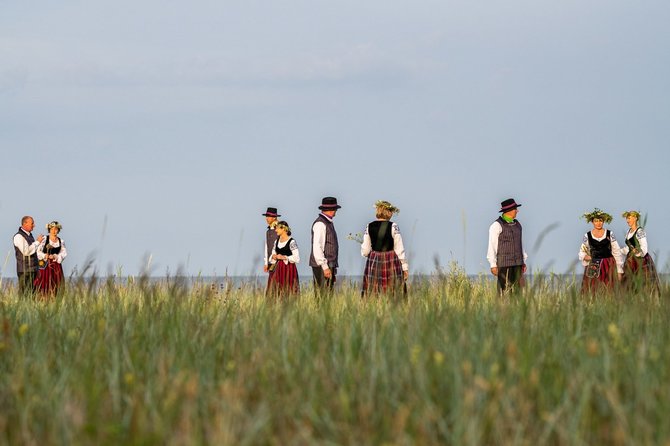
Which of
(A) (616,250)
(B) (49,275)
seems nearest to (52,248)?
(B) (49,275)

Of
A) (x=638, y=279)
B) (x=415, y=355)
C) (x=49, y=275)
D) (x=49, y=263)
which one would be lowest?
(x=415, y=355)

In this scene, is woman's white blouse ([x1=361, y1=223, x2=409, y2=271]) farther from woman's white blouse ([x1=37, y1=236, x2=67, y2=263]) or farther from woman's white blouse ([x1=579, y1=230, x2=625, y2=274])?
woman's white blouse ([x1=37, y1=236, x2=67, y2=263])

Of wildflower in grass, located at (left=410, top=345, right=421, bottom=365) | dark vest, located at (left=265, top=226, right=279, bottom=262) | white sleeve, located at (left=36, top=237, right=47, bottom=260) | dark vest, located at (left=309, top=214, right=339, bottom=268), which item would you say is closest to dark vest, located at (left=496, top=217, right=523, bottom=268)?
dark vest, located at (left=309, top=214, right=339, bottom=268)

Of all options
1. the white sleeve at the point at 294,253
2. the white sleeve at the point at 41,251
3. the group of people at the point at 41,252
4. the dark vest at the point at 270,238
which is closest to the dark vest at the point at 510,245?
the white sleeve at the point at 294,253

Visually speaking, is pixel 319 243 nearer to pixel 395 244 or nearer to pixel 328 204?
pixel 328 204

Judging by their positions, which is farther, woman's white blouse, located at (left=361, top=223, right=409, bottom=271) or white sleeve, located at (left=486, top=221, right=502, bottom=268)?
white sleeve, located at (left=486, top=221, right=502, bottom=268)

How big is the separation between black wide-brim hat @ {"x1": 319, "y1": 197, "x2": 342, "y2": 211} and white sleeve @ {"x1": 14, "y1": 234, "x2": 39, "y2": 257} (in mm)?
4877

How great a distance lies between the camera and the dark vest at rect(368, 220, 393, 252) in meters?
11.9

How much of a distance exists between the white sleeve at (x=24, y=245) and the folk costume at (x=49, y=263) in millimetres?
106

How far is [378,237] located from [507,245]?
72.5 inches

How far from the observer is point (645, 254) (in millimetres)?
13250

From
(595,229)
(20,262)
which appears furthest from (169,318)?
(20,262)

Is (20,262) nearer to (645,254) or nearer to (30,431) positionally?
(645,254)

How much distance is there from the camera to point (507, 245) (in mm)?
12469
